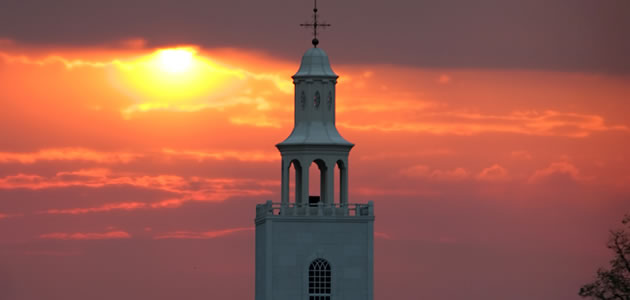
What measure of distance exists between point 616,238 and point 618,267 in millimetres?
1907

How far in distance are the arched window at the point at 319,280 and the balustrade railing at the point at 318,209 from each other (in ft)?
11.0

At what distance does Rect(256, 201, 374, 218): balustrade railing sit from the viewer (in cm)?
15138

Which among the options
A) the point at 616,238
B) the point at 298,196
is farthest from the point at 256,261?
the point at 616,238

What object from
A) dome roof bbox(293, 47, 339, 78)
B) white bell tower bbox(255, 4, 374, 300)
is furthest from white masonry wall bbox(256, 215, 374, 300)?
dome roof bbox(293, 47, 339, 78)

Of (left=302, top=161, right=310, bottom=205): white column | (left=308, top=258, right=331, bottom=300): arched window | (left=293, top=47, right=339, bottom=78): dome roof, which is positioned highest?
(left=293, top=47, right=339, bottom=78): dome roof

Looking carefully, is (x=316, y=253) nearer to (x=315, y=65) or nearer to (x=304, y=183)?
(x=304, y=183)

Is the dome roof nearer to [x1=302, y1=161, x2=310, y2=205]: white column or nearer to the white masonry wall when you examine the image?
[x1=302, y1=161, x2=310, y2=205]: white column

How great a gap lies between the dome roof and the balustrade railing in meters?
9.56

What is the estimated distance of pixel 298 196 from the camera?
155 metres

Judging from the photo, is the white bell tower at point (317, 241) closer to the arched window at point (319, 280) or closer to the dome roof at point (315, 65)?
the arched window at point (319, 280)

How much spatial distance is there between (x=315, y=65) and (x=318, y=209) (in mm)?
10861

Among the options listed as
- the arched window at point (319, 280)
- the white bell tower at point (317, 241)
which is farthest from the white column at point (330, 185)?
the arched window at point (319, 280)

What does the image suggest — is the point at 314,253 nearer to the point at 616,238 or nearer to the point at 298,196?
the point at 298,196

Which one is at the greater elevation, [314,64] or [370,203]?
[314,64]
